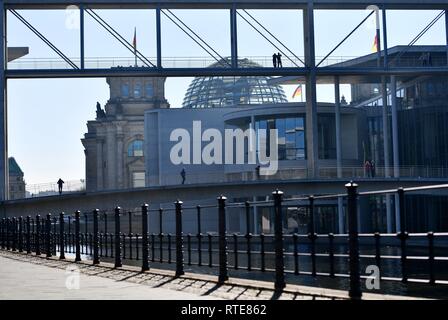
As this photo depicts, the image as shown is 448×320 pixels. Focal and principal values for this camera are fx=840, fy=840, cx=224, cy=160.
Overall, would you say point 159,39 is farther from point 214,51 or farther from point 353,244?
point 353,244

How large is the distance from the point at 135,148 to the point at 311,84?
62780 mm

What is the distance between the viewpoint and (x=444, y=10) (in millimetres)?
55219

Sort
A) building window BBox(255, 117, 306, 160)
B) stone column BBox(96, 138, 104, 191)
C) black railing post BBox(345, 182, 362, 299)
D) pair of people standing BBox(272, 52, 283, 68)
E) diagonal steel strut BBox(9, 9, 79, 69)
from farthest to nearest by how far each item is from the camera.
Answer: stone column BBox(96, 138, 104, 191)
building window BBox(255, 117, 306, 160)
pair of people standing BBox(272, 52, 283, 68)
diagonal steel strut BBox(9, 9, 79, 69)
black railing post BBox(345, 182, 362, 299)

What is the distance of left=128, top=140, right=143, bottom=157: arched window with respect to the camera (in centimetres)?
11462

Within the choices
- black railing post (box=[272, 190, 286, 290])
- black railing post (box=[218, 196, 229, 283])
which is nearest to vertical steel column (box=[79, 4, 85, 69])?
black railing post (box=[218, 196, 229, 283])

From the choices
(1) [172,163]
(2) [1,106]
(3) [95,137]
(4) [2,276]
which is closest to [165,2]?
(2) [1,106]

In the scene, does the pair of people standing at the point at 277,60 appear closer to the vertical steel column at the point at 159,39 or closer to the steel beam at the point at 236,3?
the steel beam at the point at 236,3

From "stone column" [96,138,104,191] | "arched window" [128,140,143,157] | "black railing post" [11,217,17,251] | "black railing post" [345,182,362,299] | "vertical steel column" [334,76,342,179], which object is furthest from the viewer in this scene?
"stone column" [96,138,104,191]

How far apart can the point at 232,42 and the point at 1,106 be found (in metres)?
15.7

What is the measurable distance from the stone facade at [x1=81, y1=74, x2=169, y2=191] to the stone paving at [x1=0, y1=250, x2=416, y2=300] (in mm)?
99028

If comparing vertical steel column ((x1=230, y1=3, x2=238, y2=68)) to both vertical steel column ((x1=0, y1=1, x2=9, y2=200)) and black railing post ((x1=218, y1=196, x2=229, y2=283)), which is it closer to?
vertical steel column ((x1=0, y1=1, x2=9, y2=200))

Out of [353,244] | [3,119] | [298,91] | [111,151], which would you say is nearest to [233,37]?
[3,119]
